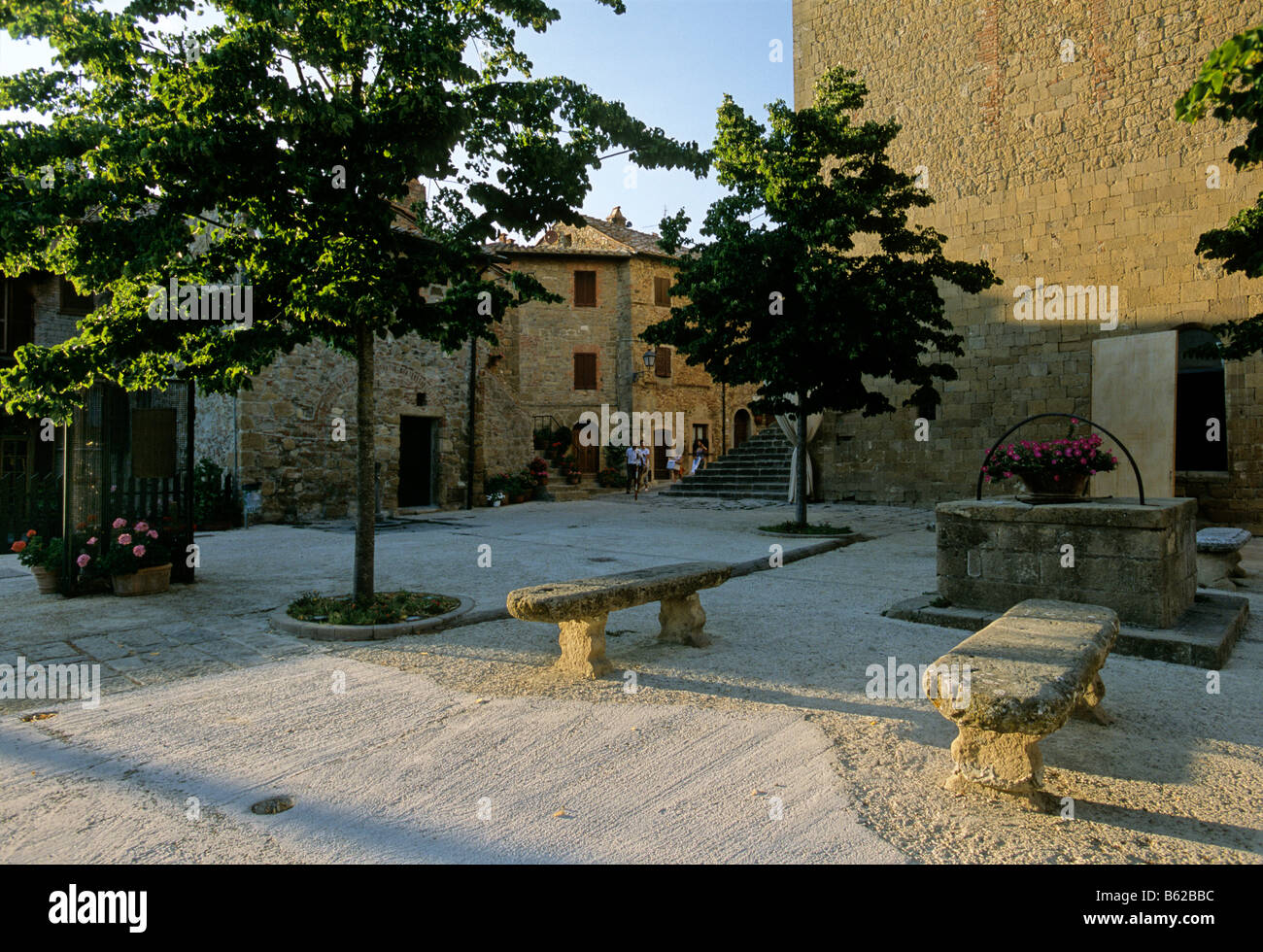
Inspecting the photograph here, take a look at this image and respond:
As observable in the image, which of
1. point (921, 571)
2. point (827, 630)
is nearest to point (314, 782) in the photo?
point (827, 630)

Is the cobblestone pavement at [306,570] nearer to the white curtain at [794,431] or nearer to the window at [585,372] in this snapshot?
the white curtain at [794,431]

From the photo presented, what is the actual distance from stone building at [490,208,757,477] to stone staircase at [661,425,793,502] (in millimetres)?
7604

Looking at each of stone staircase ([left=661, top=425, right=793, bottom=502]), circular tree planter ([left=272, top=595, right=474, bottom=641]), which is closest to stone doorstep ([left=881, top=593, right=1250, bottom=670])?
circular tree planter ([left=272, top=595, right=474, bottom=641])

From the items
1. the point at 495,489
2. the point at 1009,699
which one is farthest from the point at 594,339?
the point at 1009,699

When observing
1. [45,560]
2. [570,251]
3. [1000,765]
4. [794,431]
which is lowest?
[1000,765]

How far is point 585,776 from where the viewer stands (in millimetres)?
3145

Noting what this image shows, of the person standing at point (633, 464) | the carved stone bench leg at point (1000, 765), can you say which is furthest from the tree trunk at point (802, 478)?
the person standing at point (633, 464)

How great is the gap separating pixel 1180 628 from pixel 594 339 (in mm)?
24006

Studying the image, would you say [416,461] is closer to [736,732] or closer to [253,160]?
[253,160]

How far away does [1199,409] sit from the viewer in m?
13.4

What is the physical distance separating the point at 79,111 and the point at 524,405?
2170 cm

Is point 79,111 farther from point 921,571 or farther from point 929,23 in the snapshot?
point 929,23

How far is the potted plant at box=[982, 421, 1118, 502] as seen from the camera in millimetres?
5566

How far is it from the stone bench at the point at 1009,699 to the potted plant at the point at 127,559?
729 cm
